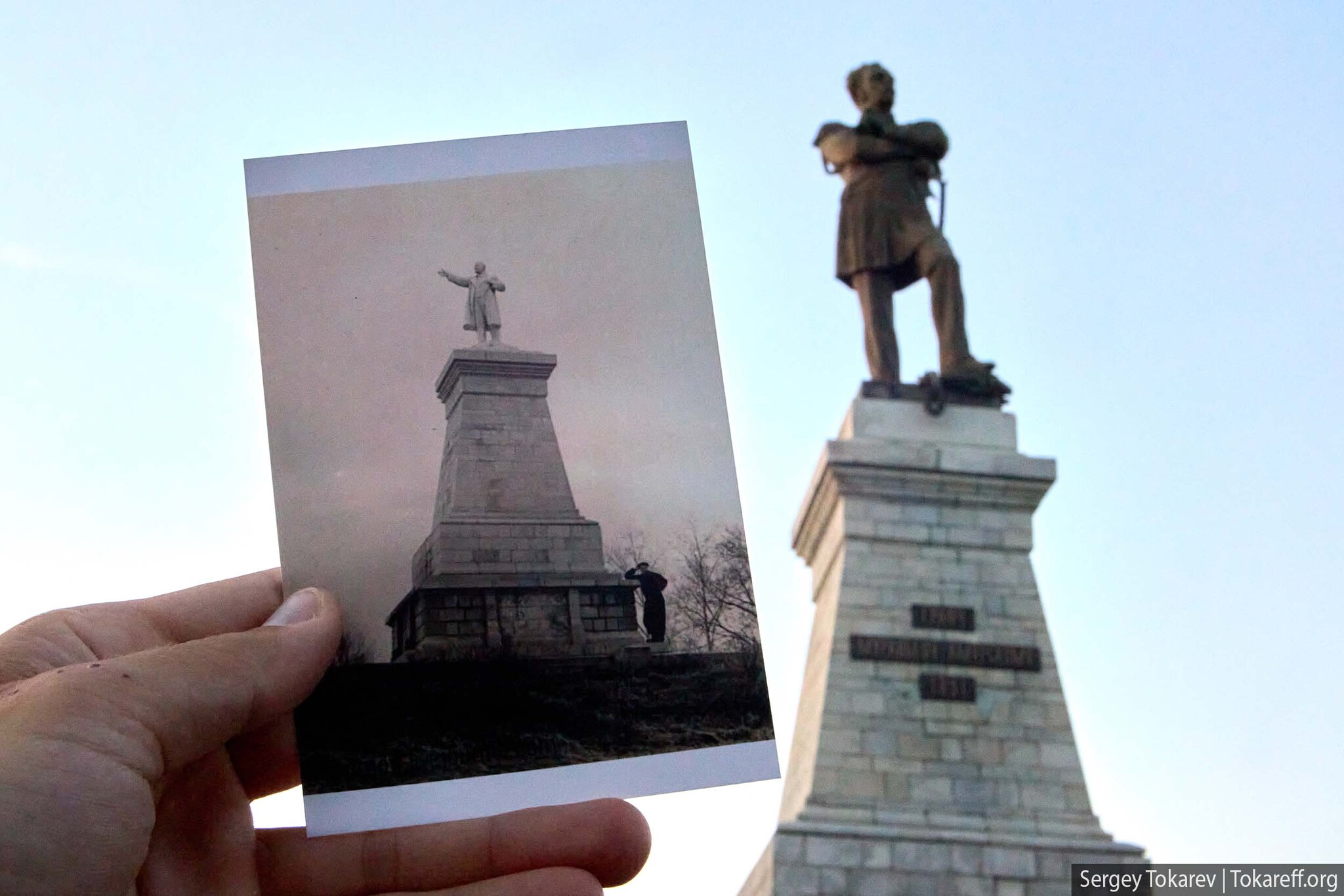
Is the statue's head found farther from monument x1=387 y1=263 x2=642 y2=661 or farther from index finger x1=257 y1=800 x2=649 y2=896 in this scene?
index finger x1=257 y1=800 x2=649 y2=896

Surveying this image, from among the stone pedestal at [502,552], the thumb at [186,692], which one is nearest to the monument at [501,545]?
the stone pedestal at [502,552]

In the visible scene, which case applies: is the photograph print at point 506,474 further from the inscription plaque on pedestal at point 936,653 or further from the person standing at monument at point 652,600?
the inscription plaque on pedestal at point 936,653

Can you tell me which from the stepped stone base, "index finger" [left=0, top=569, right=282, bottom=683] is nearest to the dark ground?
"index finger" [left=0, top=569, right=282, bottom=683]

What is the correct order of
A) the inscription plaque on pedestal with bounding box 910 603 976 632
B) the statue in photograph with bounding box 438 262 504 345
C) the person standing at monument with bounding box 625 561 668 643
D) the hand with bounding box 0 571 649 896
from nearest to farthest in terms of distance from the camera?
the hand with bounding box 0 571 649 896 → the person standing at monument with bounding box 625 561 668 643 → the statue in photograph with bounding box 438 262 504 345 → the inscription plaque on pedestal with bounding box 910 603 976 632

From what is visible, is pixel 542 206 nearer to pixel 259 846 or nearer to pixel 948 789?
pixel 259 846

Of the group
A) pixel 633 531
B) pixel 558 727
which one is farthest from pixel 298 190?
pixel 558 727

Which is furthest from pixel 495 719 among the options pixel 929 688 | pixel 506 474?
pixel 929 688

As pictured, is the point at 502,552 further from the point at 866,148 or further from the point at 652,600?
the point at 866,148
